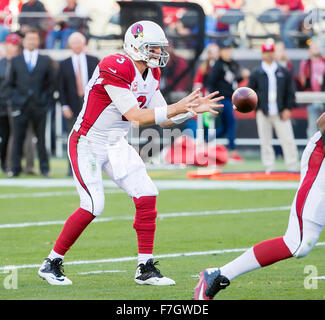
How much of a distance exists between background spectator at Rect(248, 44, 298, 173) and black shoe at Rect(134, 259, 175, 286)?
26.5 ft

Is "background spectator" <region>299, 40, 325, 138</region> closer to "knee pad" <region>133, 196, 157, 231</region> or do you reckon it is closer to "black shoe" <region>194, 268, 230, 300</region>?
"knee pad" <region>133, 196, 157, 231</region>

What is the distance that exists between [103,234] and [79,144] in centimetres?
235

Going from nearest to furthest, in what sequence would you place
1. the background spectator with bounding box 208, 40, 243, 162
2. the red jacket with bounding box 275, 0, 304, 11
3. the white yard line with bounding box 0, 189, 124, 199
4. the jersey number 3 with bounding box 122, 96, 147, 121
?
the jersey number 3 with bounding box 122, 96, 147, 121 < the white yard line with bounding box 0, 189, 124, 199 < the background spectator with bounding box 208, 40, 243, 162 < the red jacket with bounding box 275, 0, 304, 11

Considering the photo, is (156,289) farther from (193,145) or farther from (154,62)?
(193,145)

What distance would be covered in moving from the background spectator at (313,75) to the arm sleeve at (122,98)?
1085 cm

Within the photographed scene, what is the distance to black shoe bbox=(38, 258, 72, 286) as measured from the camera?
6.64 meters

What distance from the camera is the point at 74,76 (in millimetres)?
14062

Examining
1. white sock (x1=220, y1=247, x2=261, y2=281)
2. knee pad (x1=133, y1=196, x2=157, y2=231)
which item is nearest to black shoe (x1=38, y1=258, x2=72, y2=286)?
knee pad (x1=133, y1=196, x2=157, y2=231)

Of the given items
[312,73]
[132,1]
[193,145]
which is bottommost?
[193,145]

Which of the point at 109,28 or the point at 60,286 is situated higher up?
the point at 109,28

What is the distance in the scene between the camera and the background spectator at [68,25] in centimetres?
1898

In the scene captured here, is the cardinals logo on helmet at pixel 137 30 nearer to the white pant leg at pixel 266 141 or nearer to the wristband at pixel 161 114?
the wristband at pixel 161 114

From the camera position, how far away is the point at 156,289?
6.48 metres
